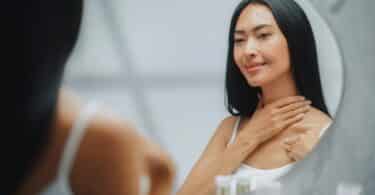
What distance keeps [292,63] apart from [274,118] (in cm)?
16

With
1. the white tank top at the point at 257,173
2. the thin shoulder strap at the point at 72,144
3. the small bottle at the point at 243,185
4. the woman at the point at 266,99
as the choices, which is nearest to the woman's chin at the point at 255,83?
the woman at the point at 266,99

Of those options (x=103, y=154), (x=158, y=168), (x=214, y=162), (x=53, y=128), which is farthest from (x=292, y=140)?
(x=53, y=128)

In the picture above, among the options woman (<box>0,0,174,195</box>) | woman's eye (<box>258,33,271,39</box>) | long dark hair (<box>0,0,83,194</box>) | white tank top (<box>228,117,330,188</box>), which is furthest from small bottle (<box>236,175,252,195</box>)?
long dark hair (<box>0,0,83,194</box>)

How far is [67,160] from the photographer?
139 centimetres

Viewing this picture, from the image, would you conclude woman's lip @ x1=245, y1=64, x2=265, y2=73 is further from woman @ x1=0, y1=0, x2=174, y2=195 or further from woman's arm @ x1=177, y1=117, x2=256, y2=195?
woman @ x1=0, y1=0, x2=174, y2=195

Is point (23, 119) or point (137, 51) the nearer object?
point (23, 119)

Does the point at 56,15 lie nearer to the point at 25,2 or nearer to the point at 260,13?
the point at 25,2

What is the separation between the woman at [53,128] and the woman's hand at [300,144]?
0.42 metres

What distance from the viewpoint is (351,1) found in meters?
1.70

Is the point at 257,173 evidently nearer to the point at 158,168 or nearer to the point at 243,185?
the point at 243,185

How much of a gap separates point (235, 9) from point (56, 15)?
0.48 m

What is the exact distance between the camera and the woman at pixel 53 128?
1.36 metres

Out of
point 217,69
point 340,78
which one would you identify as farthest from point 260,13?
point 340,78

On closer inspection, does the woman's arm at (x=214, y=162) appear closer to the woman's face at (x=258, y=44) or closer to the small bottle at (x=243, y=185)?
the small bottle at (x=243, y=185)
